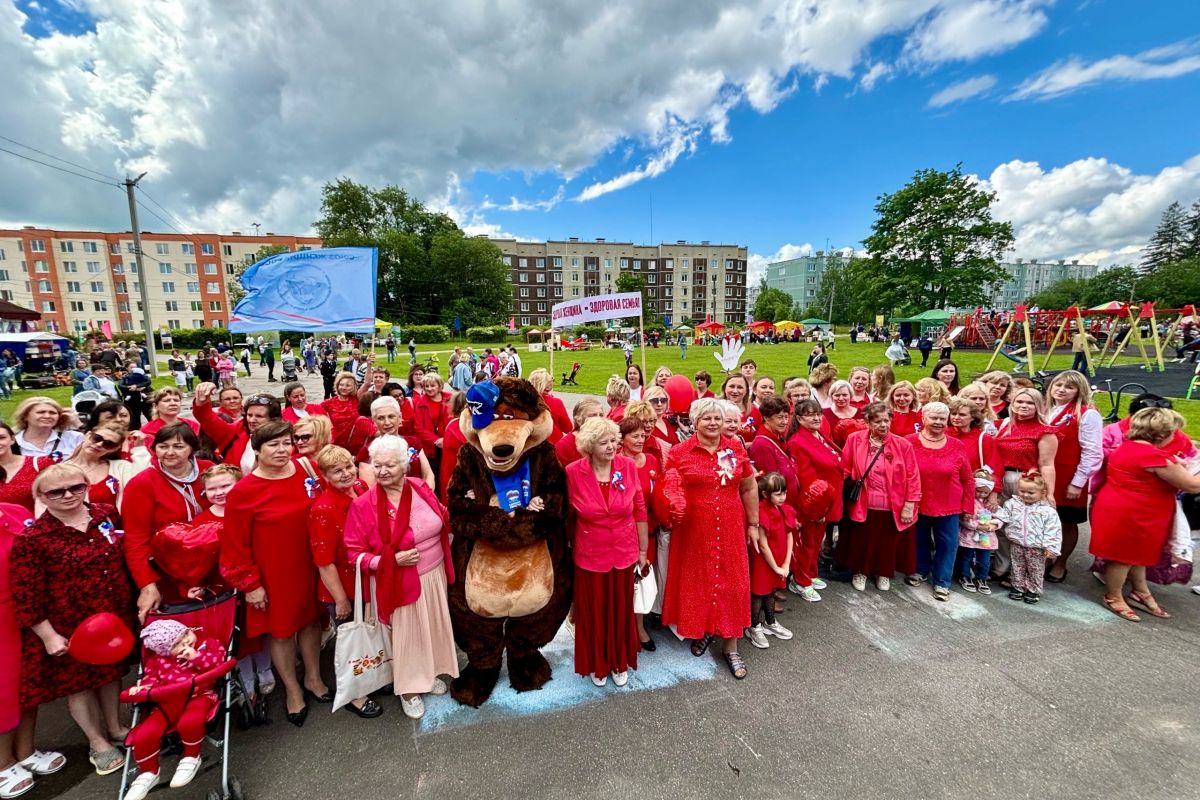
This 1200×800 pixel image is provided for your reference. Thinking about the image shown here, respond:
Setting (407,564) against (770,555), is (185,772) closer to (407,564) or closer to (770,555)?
(407,564)

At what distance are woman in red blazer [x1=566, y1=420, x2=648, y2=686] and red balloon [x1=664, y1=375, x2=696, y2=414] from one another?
2.22 metres

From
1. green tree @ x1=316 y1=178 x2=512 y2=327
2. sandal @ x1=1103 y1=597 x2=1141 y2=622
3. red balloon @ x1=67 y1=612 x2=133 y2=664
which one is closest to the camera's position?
red balloon @ x1=67 y1=612 x2=133 y2=664

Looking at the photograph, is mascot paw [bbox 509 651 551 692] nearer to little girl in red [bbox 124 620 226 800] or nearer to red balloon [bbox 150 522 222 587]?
little girl in red [bbox 124 620 226 800]

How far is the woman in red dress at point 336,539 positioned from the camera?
278 cm

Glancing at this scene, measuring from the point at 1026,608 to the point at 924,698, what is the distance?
1865mm

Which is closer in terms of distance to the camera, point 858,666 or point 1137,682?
point 1137,682

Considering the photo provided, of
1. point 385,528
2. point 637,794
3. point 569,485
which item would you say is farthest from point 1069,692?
point 385,528

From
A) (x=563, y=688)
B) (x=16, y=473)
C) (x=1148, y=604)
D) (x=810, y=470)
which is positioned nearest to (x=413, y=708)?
(x=563, y=688)

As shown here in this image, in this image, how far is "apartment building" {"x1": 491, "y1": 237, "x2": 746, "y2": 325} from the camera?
86000 millimetres

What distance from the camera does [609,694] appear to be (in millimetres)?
3141

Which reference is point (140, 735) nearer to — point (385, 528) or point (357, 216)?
point (385, 528)

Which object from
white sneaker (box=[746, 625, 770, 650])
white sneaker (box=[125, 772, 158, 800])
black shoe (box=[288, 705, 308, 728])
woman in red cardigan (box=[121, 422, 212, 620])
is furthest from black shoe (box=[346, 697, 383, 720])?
white sneaker (box=[746, 625, 770, 650])

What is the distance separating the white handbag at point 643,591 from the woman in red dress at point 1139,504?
393 cm

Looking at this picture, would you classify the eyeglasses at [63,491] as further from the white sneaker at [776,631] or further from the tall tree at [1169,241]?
the tall tree at [1169,241]
